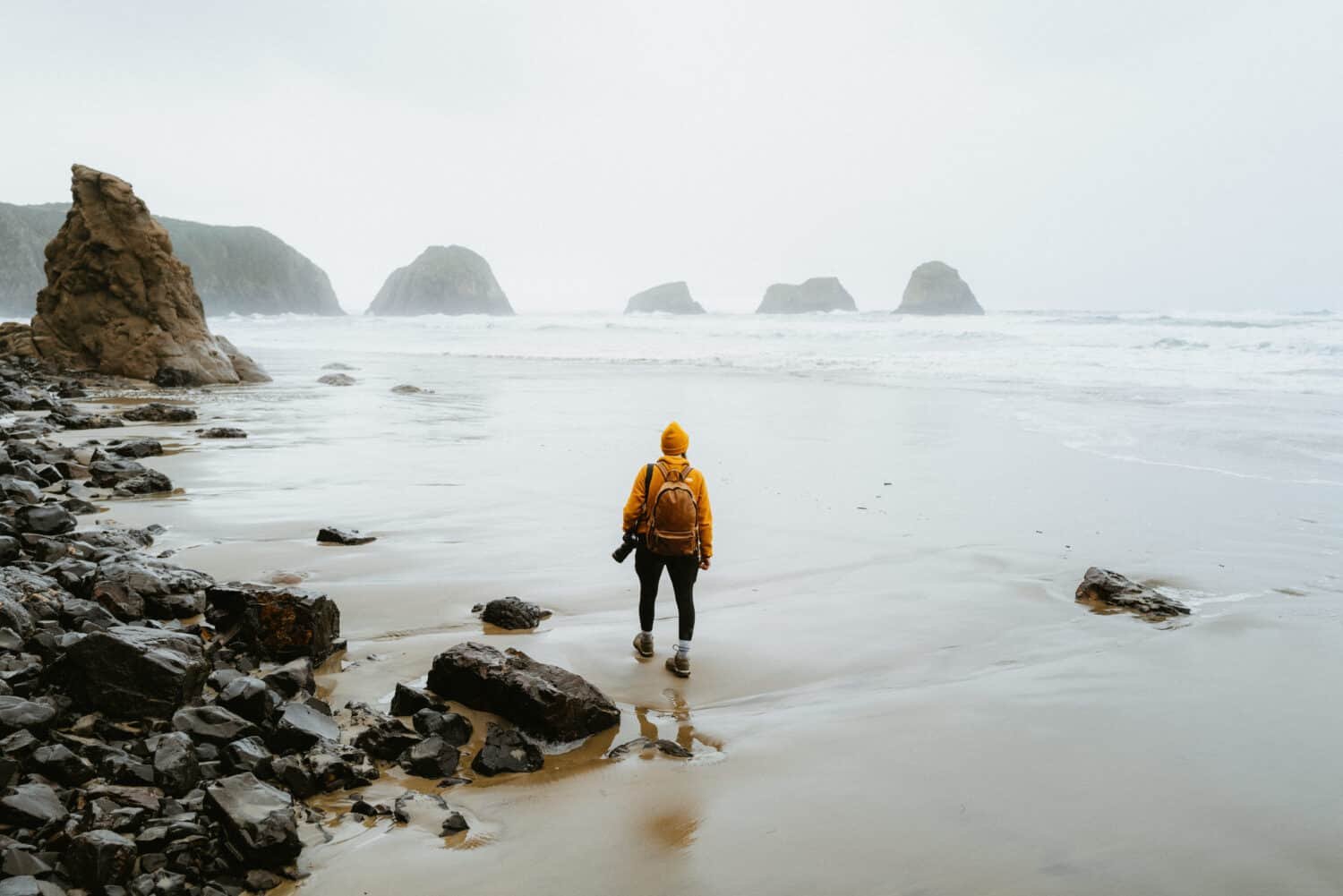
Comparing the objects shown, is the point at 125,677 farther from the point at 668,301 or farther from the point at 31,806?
the point at 668,301

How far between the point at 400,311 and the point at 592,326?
96295 mm

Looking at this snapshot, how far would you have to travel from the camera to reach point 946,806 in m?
3.61

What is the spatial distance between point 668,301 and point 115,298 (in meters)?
111

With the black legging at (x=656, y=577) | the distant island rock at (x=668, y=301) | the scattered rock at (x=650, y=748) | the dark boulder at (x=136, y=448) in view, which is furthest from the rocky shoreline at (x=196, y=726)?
the distant island rock at (x=668, y=301)

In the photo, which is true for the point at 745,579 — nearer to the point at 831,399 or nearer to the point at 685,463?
the point at 685,463

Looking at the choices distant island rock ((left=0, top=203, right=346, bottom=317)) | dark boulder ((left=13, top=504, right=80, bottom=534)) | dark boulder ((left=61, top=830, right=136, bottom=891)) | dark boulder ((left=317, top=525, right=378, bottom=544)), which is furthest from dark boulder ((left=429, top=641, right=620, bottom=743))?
distant island rock ((left=0, top=203, right=346, bottom=317))

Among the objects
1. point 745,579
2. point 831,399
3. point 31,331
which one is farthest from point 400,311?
point 745,579

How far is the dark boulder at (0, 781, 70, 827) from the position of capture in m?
2.81

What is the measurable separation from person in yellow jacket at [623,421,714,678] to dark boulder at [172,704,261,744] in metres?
2.41

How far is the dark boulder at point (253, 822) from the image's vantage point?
9.42 feet

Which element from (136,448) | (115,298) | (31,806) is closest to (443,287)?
(115,298)

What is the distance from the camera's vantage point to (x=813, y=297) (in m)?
131

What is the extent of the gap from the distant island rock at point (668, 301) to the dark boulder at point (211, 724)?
127 meters

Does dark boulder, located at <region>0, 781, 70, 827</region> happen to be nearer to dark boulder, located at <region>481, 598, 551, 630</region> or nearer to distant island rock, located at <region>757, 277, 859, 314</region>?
dark boulder, located at <region>481, 598, 551, 630</region>
